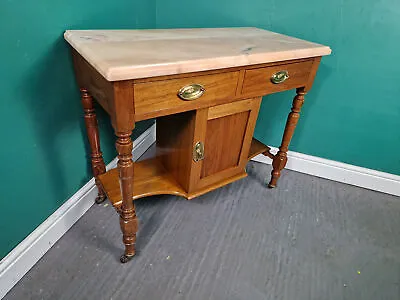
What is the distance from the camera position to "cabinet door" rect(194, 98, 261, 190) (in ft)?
3.26

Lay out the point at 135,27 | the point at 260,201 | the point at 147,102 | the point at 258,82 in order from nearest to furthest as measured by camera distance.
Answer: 1. the point at 147,102
2. the point at 258,82
3. the point at 135,27
4. the point at 260,201

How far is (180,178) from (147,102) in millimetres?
461

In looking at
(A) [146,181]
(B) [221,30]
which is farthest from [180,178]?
(B) [221,30]

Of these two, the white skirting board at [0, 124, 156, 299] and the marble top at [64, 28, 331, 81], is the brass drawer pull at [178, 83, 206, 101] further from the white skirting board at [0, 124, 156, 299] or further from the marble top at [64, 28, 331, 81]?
the white skirting board at [0, 124, 156, 299]

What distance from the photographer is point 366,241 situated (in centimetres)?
123

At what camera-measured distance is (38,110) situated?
895 mm

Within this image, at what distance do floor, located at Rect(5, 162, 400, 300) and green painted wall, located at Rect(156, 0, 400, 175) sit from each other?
280 millimetres

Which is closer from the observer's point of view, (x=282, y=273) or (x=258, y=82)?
(x=258, y=82)

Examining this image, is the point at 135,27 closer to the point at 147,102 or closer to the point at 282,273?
the point at 147,102

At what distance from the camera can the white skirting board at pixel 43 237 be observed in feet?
2.96

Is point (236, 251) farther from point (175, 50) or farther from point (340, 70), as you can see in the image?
point (340, 70)

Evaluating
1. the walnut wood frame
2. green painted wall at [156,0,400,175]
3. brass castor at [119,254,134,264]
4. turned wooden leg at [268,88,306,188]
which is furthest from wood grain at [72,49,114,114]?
turned wooden leg at [268,88,306,188]

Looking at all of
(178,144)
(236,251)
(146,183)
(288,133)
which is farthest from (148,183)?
(288,133)

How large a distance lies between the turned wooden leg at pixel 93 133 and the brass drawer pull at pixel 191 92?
14.9 inches
